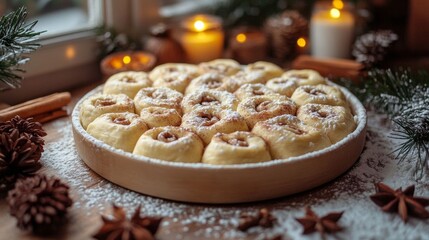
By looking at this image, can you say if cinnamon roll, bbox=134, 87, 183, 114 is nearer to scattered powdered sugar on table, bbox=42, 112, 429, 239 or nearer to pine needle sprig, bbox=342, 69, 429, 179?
scattered powdered sugar on table, bbox=42, 112, 429, 239

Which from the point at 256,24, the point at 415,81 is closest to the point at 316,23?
the point at 256,24

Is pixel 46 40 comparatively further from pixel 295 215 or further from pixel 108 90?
pixel 295 215

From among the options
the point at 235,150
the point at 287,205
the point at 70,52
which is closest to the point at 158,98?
the point at 235,150

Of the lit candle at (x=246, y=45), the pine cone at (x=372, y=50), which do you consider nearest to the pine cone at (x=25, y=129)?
the lit candle at (x=246, y=45)

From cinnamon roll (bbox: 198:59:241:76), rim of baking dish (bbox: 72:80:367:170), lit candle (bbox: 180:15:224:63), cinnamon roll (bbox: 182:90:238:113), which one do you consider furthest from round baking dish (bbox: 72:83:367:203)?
lit candle (bbox: 180:15:224:63)

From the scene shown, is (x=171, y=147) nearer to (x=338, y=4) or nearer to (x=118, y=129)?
(x=118, y=129)

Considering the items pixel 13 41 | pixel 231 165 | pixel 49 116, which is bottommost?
pixel 49 116
